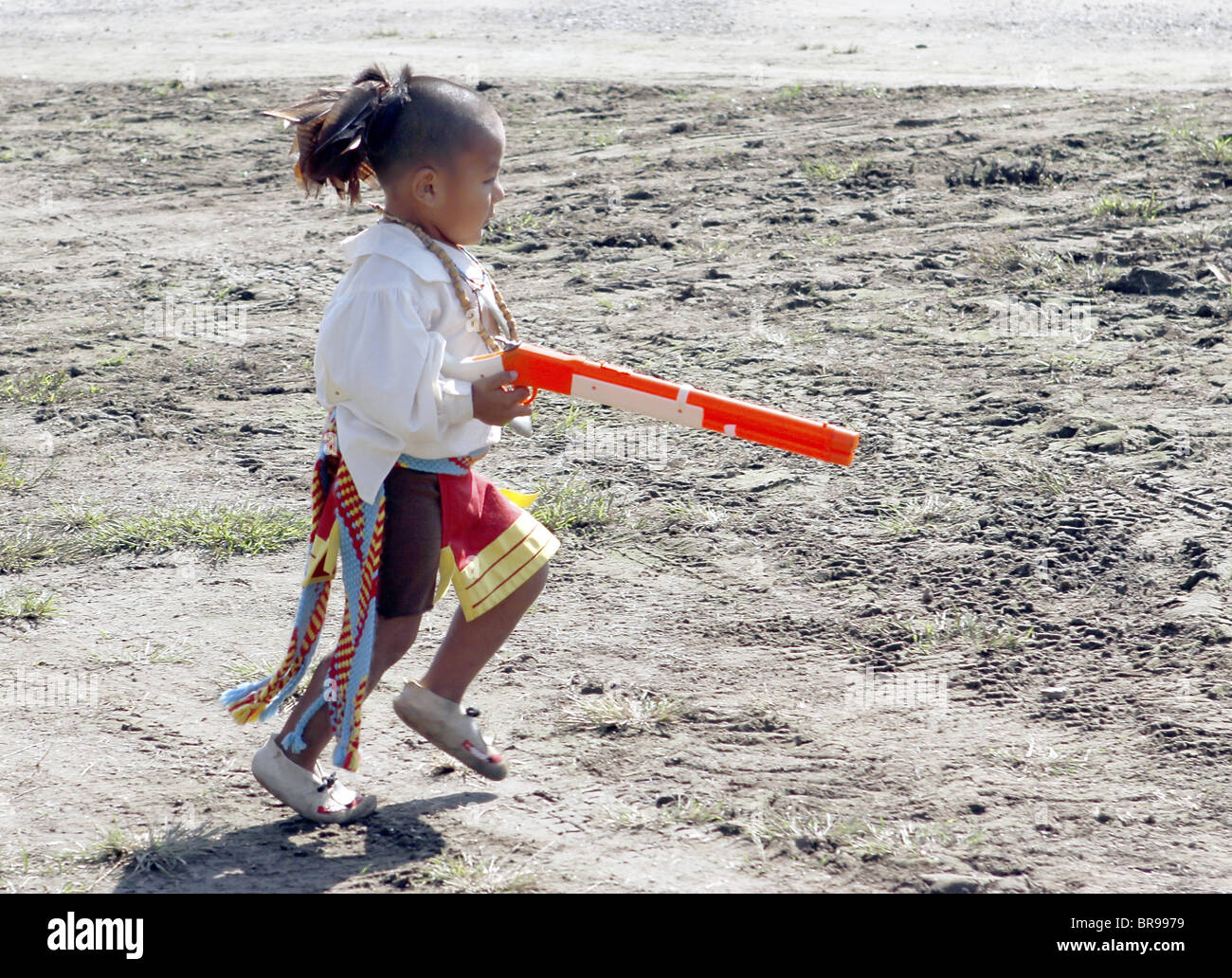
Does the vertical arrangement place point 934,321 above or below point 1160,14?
below

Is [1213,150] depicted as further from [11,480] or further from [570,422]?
[11,480]

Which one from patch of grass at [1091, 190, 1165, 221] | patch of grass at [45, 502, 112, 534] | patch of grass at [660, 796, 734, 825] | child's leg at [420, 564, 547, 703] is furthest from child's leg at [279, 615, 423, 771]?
patch of grass at [1091, 190, 1165, 221]

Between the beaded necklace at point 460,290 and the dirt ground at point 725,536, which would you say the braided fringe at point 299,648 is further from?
the beaded necklace at point 460,290

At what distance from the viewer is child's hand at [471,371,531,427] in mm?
2434

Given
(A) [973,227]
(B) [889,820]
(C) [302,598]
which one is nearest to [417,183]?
(C) [302,598]

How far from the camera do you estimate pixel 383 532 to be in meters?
2.51

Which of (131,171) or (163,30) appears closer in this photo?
(131,171)

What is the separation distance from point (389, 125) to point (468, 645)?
1.01 m

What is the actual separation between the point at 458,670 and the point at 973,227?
4486 mm

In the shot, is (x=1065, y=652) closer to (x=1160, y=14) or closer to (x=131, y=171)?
(x=131, y=171)

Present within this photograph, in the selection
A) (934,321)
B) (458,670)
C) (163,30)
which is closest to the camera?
(458,670)

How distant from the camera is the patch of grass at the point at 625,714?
9.68 ft

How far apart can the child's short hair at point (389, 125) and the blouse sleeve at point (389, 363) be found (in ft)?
0.88

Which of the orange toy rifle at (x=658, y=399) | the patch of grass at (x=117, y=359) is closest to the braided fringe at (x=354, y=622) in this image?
the orange toy rifle at (x=658, y=399)
